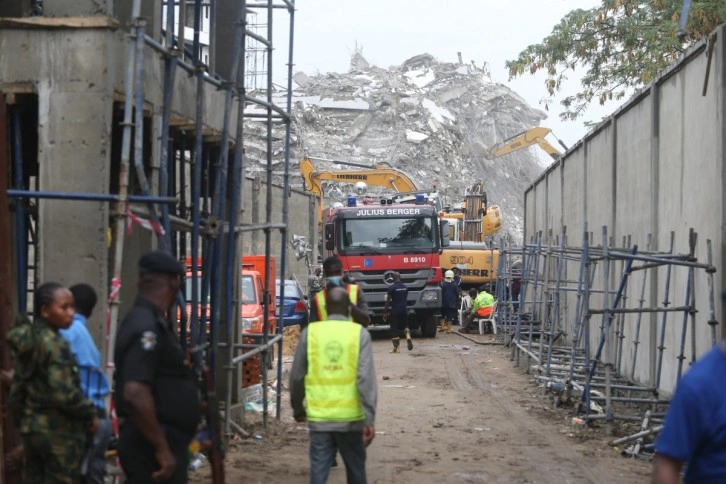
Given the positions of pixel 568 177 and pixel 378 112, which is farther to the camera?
pixel 378 112

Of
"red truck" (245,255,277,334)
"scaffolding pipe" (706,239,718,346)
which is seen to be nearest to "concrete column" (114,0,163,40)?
"scaffolding pipe" (706,239,718,346)

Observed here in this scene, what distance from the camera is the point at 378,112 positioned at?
89.2 m

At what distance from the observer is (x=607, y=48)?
2964cm

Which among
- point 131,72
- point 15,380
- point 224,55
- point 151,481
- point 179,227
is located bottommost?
point 151,481

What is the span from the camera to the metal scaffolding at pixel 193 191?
26.4 feet

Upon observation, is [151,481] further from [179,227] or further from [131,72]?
[179,227]

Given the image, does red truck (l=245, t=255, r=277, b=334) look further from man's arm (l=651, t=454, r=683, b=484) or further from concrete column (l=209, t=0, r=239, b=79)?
man's arm (l=651, t=454, r=683, b=484)

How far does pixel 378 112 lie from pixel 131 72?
81.5 meters

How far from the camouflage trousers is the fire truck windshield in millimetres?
21740

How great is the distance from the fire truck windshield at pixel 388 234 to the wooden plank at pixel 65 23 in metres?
19.6

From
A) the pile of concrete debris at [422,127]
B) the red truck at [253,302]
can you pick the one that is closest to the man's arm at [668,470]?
the red truck at [253,302]

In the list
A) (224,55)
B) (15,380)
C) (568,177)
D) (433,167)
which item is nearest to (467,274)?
(568,177)

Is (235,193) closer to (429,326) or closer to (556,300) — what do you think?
(556,300)

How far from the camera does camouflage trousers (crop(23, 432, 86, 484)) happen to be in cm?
607
